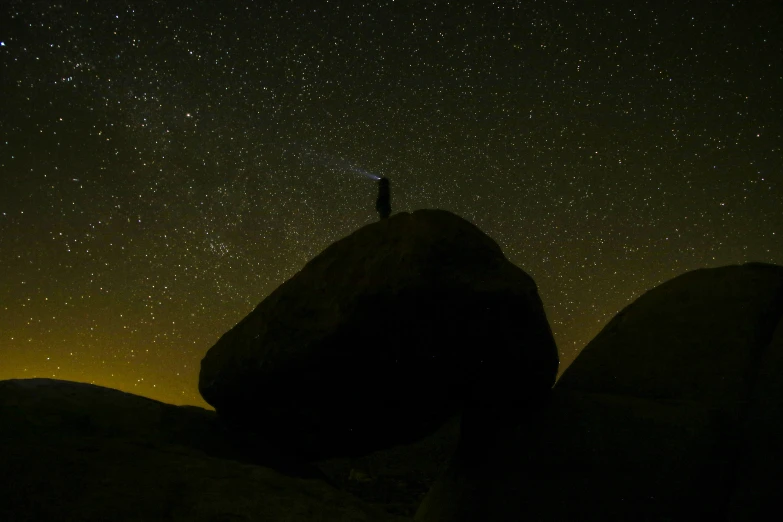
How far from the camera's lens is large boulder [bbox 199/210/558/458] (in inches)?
128

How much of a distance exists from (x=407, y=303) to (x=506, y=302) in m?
0.68

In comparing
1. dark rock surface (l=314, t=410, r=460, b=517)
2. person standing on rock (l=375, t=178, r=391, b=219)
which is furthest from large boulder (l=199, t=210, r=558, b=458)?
person standing on rock (l=375, t=178, r=391, b=219)

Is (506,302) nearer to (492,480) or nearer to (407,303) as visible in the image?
(407,303)

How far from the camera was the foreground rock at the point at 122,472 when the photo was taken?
117 inches

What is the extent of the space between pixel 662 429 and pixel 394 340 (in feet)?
6.37

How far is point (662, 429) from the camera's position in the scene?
3.23 metres

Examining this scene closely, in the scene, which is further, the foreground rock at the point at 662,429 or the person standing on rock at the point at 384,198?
the person standing on rock at the point at 384,198

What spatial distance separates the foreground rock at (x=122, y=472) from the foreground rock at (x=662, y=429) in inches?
41.6

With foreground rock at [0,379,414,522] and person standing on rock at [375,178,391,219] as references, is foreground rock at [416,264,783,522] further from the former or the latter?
person standing on rock at [375,178,391,219]

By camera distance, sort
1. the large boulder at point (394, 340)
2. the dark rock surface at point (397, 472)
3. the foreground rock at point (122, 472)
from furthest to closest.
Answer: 1. the dark rock surface at point (397, 472)
2. the large boulder at point (394, 340)
3. the foreground rock at point (122, 472)

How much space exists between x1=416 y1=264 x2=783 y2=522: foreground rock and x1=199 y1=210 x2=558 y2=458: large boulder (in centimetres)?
47

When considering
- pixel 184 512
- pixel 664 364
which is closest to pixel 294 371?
pixel 184 512

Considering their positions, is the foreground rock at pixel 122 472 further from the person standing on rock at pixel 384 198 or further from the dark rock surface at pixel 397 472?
the person standing on rock at pixel 384 198

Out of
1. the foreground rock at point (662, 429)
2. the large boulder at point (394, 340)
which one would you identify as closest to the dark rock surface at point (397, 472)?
the large boulder at point (394, 340)
